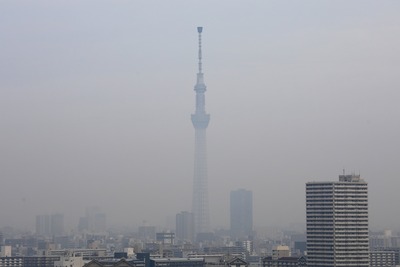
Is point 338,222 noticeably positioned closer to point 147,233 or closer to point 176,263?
point 176,263

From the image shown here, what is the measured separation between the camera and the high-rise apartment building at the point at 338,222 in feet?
209

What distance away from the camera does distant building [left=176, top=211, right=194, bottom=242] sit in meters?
133

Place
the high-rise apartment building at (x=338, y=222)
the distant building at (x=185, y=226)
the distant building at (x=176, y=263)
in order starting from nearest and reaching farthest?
the high-rise apartment building at (x=338, y=222) < the distant building at (x=176, y=263) < the distant building at (x=185, y=226)

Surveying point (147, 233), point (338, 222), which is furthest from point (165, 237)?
point (338, 222)

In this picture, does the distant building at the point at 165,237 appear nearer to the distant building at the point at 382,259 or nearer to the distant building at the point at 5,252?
the distant building at the point at 5,252

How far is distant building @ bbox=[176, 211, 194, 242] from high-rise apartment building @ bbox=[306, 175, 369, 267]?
6801 cm

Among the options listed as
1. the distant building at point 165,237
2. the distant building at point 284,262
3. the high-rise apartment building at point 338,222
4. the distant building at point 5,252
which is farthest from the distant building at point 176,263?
the distant building at point 165,237

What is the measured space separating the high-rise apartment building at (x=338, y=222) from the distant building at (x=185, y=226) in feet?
223

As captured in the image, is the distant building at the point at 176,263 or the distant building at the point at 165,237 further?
the distant building at the point at 165,237

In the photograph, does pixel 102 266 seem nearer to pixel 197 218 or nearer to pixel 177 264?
pixel 177 264

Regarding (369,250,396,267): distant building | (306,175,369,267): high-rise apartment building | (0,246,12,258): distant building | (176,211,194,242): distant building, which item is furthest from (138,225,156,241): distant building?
(306,175,369,267): high-rise apartment building

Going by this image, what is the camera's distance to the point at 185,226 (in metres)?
135

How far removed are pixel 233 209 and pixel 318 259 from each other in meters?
65.9

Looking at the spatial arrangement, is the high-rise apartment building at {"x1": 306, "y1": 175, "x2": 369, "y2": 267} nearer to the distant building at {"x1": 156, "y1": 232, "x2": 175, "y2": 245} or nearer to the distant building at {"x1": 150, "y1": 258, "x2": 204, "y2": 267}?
the distant building at {"x1": 150, "y1": 258, "x2": 204, "y2": 267}
